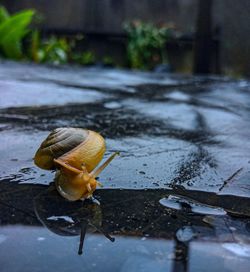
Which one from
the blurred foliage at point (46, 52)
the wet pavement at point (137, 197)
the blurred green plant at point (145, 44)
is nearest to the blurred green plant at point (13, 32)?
the blurred foliage at point (46, 52)

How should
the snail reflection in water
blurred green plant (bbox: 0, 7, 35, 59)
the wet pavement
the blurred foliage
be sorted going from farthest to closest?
1. the blurred foliage
2. blurred green plant (bbox: 0, 7, 35, 59)
3. the snail reflection in water
4. the wet pavement

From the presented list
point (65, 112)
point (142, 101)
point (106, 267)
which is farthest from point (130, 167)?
point (142, 101)

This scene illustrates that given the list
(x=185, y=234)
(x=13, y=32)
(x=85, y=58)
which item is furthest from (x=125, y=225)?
(x=85, y=58)

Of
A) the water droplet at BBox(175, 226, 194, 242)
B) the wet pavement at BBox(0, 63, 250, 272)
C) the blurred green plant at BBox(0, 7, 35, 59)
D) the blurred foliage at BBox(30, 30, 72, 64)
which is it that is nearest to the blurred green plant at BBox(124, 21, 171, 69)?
→ the blurred foliage at BBox(30, 30, 72, 64)

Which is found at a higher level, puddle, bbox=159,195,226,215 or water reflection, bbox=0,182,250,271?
water reflection, bbox=0,182,250,271

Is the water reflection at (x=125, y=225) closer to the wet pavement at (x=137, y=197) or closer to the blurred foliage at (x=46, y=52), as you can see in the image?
the wet pavement at (x=137, y=197)

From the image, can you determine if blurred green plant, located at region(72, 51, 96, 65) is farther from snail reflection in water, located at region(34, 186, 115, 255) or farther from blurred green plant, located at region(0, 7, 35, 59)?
snail reflection in water, located at region(34, 186, 115, 255)

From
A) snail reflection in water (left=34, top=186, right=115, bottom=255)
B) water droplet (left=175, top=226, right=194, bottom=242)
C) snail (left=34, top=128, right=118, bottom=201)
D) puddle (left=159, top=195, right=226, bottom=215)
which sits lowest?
puddle (left=159, top=195, right=226, bottom=215)
